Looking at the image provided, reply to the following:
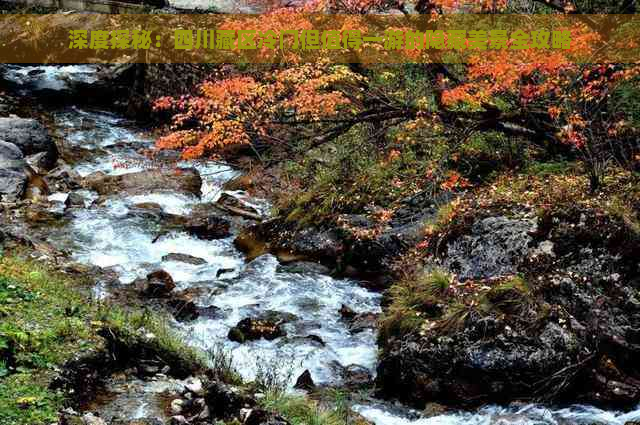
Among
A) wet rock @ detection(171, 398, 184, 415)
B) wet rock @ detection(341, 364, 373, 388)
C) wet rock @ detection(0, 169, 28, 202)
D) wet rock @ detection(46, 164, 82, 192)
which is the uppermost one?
wet rock @ detection(171, 398, 184, 415)

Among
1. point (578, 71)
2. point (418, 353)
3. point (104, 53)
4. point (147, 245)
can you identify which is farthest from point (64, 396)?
point (104, 53)

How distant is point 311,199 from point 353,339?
482 centimetres

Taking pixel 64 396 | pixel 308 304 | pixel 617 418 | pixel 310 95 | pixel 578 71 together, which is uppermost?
pixel 578 71

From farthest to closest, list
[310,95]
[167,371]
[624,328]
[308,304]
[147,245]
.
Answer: [310,95] → [147,245] → [308,304] → [624,328] → [167,371]

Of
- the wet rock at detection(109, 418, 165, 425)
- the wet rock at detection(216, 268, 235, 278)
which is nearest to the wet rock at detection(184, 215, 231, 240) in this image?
the wet rock at detection(216, 268, 235, 278)

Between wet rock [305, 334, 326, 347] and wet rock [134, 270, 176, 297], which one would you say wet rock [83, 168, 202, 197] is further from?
wet rock [305, 334, 326, 347]

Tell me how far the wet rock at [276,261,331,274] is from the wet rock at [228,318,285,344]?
7.98 feet

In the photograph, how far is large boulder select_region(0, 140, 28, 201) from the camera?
14.8 m

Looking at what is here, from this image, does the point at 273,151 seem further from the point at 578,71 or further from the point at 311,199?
the point at 578,71

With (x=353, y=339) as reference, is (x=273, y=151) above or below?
above

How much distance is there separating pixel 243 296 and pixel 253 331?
67.8 inches

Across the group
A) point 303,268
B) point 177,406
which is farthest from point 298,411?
point 303,268

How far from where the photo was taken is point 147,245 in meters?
13.8

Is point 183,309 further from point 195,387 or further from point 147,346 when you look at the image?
point 195,387
